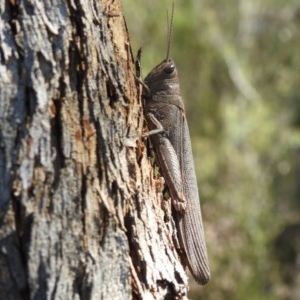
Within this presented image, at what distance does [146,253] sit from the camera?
2.35 meters

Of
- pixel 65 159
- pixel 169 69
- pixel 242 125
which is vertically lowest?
pixel 65 159

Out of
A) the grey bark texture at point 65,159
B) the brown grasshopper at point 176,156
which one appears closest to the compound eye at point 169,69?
the brown grasshopper at point 176,156

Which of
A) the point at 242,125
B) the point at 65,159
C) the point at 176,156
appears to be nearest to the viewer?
the point at 65,159

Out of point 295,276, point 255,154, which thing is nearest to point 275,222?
point 295,276

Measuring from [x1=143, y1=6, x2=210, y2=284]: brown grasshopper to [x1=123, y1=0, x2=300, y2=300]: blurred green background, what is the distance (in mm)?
4393

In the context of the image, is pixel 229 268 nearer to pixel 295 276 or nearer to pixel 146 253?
pixel 295 276

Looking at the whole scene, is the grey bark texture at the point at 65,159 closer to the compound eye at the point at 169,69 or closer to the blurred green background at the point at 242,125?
the compound eye at the point at 169,69

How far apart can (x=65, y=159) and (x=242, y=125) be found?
46.2 feet

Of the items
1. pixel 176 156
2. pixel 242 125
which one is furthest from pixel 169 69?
pixel 242 125

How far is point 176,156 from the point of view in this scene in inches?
138

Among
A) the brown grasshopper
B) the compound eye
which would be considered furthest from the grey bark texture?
the compound eye

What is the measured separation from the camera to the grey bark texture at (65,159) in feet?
6.73

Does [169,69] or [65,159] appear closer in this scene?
[65,159]

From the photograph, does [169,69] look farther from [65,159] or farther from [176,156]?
[65,159]
